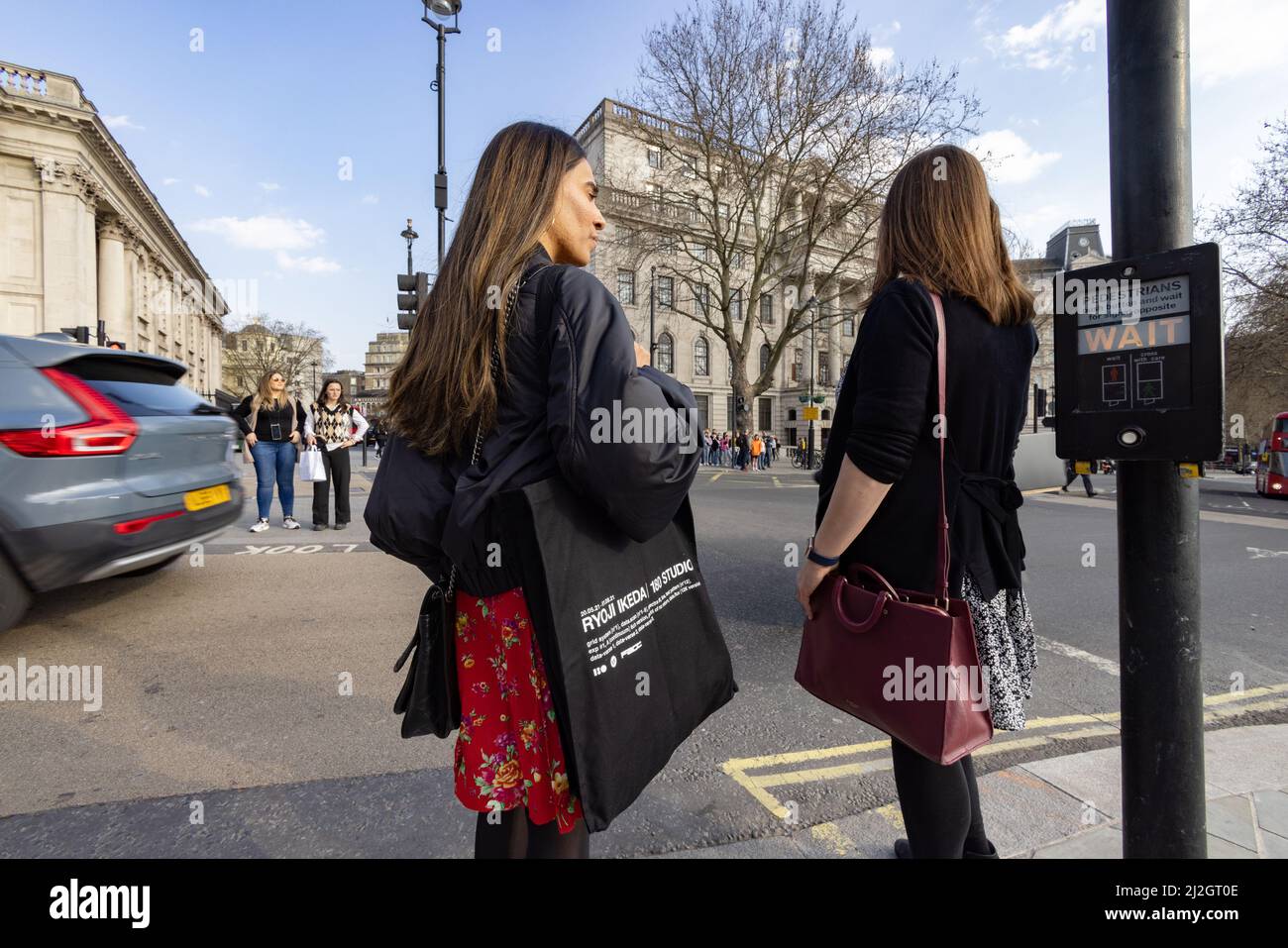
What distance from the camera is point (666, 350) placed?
4147 centimetres

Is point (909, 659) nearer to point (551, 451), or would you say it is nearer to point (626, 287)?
point (551, 451)

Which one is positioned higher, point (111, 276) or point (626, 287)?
point (111, 276)

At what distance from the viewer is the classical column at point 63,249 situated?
3169 centimetres

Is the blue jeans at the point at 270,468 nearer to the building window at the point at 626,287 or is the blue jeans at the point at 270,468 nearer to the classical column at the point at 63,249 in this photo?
the building window at the point at 626,287

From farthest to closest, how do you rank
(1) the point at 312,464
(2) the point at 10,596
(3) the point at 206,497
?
(1) the point at 312,464 < (3) the point at 206,497 < (2) the point at 10,596

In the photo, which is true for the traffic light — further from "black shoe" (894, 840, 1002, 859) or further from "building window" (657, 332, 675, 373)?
"building window" (657, 332, 675, 373)

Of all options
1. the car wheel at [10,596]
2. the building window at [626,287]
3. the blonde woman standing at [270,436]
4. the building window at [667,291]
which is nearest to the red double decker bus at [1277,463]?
the building window at [667,291]

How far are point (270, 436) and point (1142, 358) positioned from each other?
26.7ft

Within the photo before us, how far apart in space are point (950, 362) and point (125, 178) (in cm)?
5181

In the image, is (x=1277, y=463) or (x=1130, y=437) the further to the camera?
(x=1277, y=463)

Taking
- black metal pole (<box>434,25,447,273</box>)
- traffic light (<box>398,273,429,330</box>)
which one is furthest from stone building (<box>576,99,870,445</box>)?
traffic light (<box>398,273,429,330</box>)

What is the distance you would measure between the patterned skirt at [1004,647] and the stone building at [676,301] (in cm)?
2235

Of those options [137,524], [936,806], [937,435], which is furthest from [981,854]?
[137,524]
